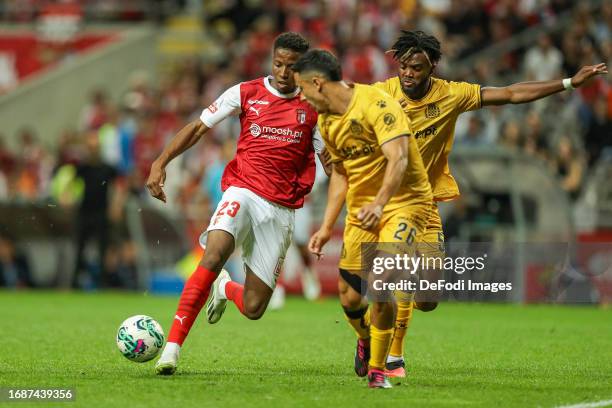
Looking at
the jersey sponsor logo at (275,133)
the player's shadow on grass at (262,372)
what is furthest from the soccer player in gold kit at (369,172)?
the jersey sponsor logo at (275,133)

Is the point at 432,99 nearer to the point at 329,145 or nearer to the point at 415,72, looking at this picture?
the point at 415,72

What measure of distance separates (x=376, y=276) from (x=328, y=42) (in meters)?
15.3

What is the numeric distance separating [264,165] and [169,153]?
0.80 m

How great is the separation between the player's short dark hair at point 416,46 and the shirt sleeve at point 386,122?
1202 millimetres

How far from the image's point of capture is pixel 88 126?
79.3 feet

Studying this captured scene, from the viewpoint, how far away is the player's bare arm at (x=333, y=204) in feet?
28.1

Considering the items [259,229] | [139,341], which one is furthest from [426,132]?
[139,341]

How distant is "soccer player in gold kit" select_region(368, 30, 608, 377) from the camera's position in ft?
30.6

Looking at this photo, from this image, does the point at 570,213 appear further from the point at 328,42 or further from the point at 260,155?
the point at 260,155

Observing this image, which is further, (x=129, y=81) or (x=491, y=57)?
(x=129, y=81)

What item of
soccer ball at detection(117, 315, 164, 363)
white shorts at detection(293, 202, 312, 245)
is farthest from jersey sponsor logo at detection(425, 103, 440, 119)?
white shorts at detection(293, 202, 312, 245)

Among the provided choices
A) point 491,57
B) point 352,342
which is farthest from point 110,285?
point 352,342

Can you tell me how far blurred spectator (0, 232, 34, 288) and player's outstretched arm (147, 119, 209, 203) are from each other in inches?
502

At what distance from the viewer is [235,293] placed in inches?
393
